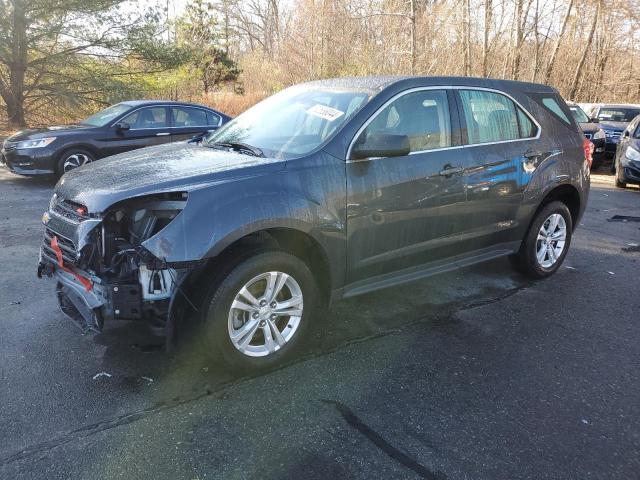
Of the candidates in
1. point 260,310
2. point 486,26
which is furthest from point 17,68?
point 486,26

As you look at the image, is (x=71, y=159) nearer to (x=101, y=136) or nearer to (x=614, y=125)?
(x=101, y=136)

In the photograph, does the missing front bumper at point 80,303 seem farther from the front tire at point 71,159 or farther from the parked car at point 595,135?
the parked car at point 595,135

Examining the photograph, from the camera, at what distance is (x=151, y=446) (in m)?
2.64

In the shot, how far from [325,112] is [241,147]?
0.68m

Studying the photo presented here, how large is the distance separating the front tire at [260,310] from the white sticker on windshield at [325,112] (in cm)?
113

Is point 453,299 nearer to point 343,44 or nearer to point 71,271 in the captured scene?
point 71,271

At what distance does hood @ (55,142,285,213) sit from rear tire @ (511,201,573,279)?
2.88 m

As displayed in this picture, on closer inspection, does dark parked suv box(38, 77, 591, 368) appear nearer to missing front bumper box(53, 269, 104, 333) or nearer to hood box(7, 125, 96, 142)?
missing front bumper box(53, 269, 104, 333)

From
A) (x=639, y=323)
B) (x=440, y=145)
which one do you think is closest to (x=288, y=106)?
(x=440, y=145)

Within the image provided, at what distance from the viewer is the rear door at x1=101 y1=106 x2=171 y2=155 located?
31.4 feet

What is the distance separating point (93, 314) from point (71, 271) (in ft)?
1.31

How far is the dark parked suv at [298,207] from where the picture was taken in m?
3.04

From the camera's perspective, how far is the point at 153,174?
329cm

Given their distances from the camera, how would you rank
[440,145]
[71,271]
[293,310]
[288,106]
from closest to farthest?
[71,271], [293,310], [440,145], [288,106]
